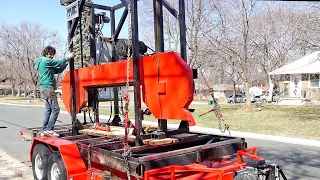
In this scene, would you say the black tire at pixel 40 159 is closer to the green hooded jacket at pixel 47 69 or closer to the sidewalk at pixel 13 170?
the sidewalk at pixel 13 170

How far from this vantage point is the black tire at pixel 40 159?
231 inches

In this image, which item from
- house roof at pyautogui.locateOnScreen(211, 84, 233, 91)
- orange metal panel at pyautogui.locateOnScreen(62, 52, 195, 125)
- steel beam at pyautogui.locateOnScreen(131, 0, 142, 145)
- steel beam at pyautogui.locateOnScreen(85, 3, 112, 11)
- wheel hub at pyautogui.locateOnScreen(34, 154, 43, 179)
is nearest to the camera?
orange metal panel at pyautogui.locateOnScreen(62, 52, 195, 125)

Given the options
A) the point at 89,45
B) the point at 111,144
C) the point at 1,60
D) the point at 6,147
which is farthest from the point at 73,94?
the point at 1,60

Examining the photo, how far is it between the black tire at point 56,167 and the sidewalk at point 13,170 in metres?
1.36

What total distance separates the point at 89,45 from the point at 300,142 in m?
7.62

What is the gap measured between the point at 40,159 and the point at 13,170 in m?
1.56

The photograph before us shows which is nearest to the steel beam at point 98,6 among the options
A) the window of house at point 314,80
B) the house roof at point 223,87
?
the window of house at point 314,80

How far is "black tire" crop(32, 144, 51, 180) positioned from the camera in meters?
5.87

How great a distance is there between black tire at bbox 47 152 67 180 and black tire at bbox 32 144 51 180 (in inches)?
10.6

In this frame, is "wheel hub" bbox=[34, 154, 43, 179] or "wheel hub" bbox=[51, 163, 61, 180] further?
"wheel hub" bbox=[34, 154, 43, 179]

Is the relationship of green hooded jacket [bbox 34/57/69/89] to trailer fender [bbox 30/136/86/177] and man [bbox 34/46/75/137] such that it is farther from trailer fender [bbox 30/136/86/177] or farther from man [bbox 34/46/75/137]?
trailer fender [bbox 30/136/86/177]

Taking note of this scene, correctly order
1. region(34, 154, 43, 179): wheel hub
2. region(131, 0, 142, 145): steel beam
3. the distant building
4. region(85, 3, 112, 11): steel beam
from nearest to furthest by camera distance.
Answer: region(131, 0, 142, 145): steel beam → region(34, 154, 43, 179): wheel hub → region(85, 3, 112, 11): steel beam → the distant building

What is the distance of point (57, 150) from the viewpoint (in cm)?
562

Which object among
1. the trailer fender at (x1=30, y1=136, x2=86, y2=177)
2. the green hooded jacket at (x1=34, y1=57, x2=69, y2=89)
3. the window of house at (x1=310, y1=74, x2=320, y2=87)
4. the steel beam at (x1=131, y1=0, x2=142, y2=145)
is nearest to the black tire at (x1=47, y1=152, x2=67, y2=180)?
the trailer fender at (x1=30, y1=136, x2=86, y2=177)
